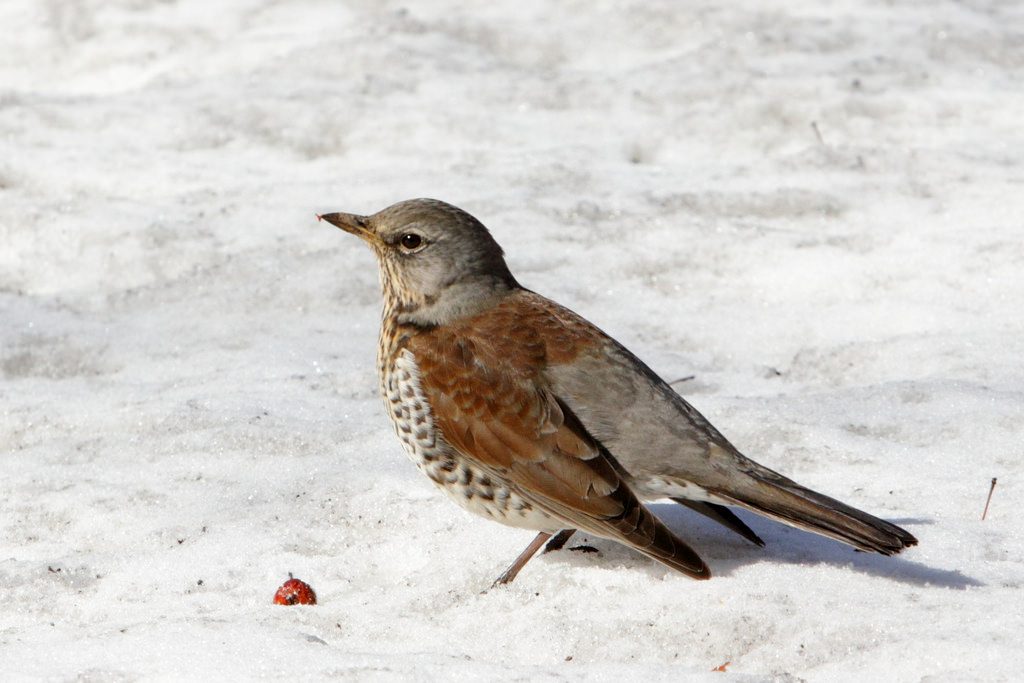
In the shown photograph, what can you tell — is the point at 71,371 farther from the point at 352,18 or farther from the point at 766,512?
the point at 352,18

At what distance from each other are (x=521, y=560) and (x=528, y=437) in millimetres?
419

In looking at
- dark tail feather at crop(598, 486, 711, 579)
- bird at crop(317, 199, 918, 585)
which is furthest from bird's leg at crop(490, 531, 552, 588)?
dark tail feather at crop(598, 486, 711, 579)

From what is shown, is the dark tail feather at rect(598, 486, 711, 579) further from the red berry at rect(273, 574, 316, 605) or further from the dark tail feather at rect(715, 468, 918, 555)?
the red berry at rect(273, 574, 316, 605)

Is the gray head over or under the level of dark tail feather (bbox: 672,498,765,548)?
over

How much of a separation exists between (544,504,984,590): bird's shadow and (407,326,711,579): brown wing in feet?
1.07

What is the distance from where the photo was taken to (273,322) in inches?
264

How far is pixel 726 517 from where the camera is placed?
4.45 meters

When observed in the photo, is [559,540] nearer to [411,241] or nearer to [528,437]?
[528,437]

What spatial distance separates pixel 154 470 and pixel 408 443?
4.40 feet

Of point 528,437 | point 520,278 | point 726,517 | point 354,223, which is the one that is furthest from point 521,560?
point 520,278

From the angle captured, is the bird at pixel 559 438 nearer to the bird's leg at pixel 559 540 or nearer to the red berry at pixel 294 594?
the bird's leg at pixel 559 540

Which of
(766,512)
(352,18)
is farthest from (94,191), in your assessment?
(766,512)

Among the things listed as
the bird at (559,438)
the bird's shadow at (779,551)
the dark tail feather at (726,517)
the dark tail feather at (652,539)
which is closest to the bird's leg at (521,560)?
the bird at (559,438)

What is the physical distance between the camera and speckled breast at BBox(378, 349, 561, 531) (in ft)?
14.3
